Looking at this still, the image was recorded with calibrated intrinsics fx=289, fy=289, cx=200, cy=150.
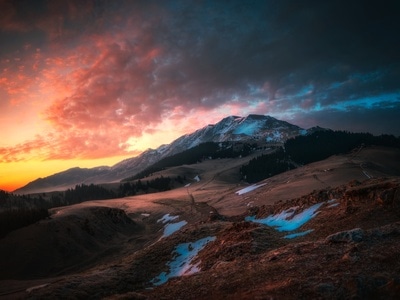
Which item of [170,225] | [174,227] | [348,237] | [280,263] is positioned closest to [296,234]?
[348,237]

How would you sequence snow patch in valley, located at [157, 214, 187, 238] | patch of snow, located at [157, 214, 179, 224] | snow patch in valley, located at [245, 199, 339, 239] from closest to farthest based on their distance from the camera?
snow patch in valley, located at [245, 199, 339, 239], snow patch in valley, located at [157, 214, 187, 238], patch of snow, located at [157, 214, 179, 224]

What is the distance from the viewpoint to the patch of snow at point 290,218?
115 ft

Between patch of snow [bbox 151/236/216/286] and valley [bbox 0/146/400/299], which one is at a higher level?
valley [bbox 0/146/400/299]

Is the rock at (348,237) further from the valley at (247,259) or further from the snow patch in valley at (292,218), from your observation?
the snow patch in valley at (292,218)

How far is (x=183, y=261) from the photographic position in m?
30.9

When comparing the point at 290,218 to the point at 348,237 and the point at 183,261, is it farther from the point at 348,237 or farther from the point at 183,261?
the point at 348,237

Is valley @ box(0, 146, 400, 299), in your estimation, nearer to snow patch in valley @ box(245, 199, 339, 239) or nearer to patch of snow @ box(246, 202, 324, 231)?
snow patch in valley @ box(245, 199, 339, 239)

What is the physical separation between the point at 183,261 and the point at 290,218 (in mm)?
16040

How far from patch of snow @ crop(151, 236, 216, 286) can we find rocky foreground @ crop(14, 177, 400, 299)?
0.49 ft

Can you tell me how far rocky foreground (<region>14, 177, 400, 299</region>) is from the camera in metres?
14.5

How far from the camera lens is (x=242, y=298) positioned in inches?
577

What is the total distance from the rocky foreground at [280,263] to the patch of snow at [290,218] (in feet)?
1.69

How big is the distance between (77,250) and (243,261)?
1839 inches

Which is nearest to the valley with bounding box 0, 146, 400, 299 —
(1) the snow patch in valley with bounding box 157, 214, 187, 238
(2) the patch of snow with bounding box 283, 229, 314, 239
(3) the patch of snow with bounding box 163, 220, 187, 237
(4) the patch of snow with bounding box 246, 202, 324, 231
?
(2) the patch of snow with bounding box 283, 229, 314, 239
